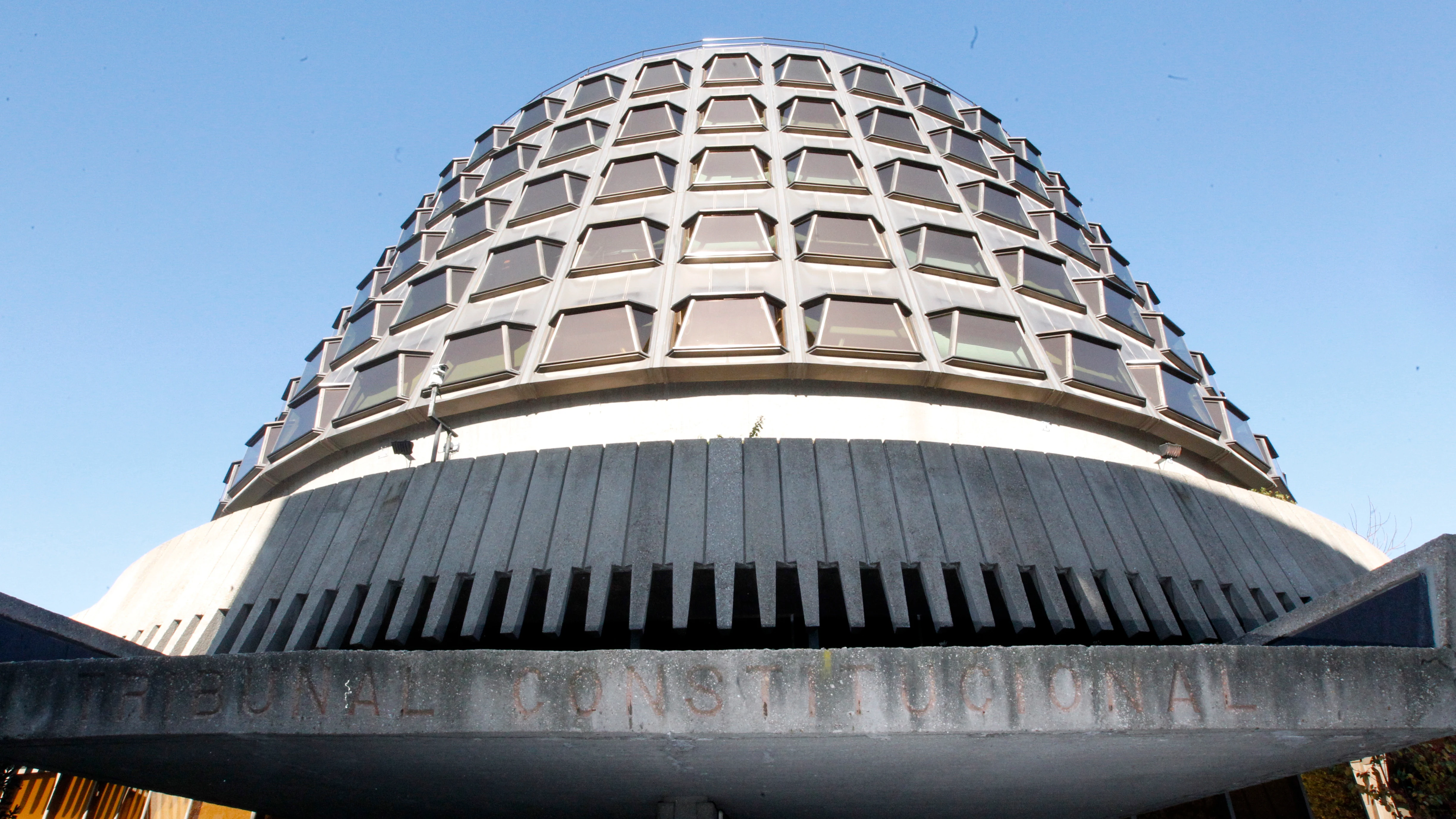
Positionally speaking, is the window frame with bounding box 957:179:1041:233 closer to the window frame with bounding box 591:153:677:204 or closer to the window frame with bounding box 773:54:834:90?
the window frame with bounding box 773:54:834:90

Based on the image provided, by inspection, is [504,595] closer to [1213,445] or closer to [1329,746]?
[1329,746]

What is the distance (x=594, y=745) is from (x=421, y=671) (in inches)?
61.2

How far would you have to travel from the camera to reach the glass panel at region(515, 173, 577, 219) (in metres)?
22.7

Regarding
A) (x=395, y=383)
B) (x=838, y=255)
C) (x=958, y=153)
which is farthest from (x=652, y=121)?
(x=395, y=383)

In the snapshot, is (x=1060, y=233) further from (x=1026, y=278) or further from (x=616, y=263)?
(x=616, y=263)

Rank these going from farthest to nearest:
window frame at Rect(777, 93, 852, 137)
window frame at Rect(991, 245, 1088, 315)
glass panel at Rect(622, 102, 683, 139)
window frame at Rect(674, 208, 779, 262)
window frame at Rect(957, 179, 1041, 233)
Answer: glass panel at Rect(622, 102, 683, 139) < window frame at Rect(777, 93, 852, 137) < window frame at Rect(957, 179, 1041, 233) < window frame at Rect(991, 245, 1088, 315) < window frame at Rect(674, 208, 779, 262)

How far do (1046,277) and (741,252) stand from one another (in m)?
6.79

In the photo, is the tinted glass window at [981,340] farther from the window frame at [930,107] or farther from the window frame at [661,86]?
the window frame at [661,86]

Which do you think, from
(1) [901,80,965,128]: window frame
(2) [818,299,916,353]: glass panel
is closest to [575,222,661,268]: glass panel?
(2) [818,299,916,353]: glass panel

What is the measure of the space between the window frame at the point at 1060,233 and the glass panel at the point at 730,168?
6846 millimetres

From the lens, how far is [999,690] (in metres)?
8.09

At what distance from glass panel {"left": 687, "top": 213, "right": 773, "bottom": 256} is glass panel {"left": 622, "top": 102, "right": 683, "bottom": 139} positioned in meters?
5.01

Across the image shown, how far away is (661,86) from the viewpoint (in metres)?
27.2

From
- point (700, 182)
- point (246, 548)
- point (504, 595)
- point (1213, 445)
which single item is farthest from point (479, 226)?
point (1213, 445)
